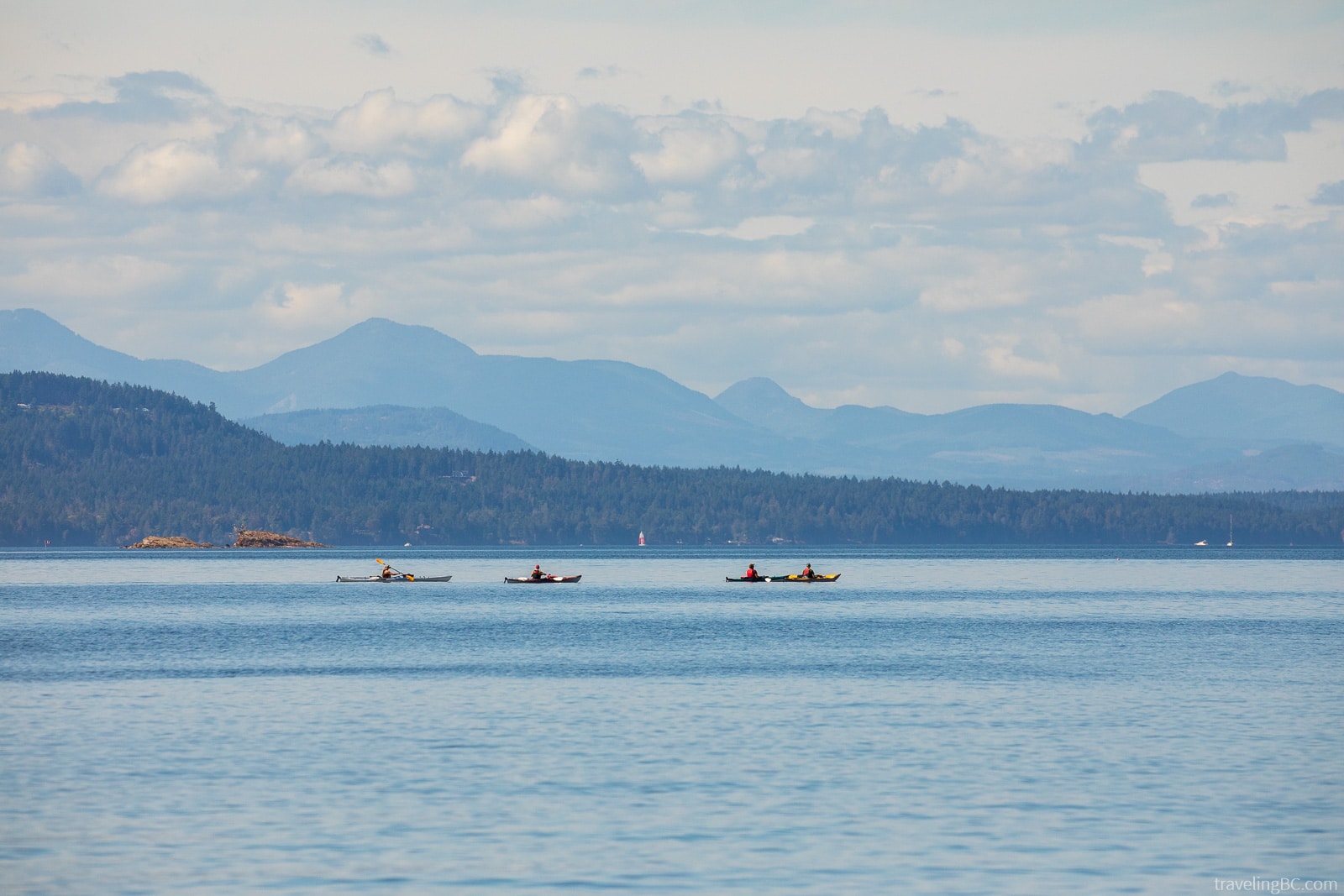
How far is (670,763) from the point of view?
48.6 m

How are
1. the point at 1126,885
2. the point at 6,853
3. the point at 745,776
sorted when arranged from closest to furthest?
1. the point at 1126,885
2. the point at 6,853
3. the point at 745,776

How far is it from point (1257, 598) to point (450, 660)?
304 ft

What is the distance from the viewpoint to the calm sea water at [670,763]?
3584cm

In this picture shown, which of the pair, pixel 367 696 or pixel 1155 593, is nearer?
pixel 367 696

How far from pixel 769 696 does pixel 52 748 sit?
26611 millimetres

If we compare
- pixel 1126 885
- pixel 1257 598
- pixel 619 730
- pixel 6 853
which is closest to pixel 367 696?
pixel 619 730

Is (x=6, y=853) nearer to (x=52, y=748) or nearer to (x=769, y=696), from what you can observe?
(x=52, y=748)

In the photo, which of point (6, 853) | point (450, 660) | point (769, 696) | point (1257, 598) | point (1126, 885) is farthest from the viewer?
point (1257, 598)

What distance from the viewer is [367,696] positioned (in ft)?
219

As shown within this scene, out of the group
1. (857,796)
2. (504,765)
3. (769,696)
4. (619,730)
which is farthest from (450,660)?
(857,796)

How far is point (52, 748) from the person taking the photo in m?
52.0

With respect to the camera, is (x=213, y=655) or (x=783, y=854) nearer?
(x=783, y=854)

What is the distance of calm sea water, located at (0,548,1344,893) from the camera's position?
35.8 m

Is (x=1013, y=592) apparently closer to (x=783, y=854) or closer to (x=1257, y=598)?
(x=1257, y=598)
